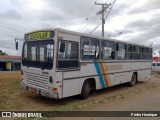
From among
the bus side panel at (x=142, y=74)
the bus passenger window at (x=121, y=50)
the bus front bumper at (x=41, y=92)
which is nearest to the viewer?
the bus front bumper at (x=41, y=92)

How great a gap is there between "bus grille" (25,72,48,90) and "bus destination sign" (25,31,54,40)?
164 centimetres

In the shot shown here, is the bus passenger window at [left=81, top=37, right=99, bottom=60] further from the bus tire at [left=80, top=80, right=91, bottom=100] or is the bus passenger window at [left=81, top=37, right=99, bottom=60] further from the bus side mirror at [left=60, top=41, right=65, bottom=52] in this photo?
the bus side mirror at [left=60, top=41, right=65, bottom=52]

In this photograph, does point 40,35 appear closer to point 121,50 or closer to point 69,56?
point 69,56

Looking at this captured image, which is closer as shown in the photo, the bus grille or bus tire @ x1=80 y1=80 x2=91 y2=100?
the bus grille

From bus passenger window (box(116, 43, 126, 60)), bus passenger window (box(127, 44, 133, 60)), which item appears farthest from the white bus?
bus passenger window (box(127, 44, 133, 60))

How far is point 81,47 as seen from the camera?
31.9 ft

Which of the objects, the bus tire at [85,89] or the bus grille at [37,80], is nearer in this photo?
the bus grille at [37,80]

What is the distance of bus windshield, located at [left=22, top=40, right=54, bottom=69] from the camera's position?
8.62m

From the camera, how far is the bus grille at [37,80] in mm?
8719

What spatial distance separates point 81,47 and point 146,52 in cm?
966

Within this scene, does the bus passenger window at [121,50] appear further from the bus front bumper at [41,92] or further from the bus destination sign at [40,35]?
the bus front bumper at [41,92]

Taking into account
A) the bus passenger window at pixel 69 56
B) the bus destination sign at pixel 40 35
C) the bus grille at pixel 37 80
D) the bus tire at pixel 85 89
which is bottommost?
the bus tire at pixel 85 89

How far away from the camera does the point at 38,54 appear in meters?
9.17

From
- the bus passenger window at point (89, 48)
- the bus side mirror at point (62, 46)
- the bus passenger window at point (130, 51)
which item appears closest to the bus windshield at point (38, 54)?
the bus side mirror at point (62, 46)
